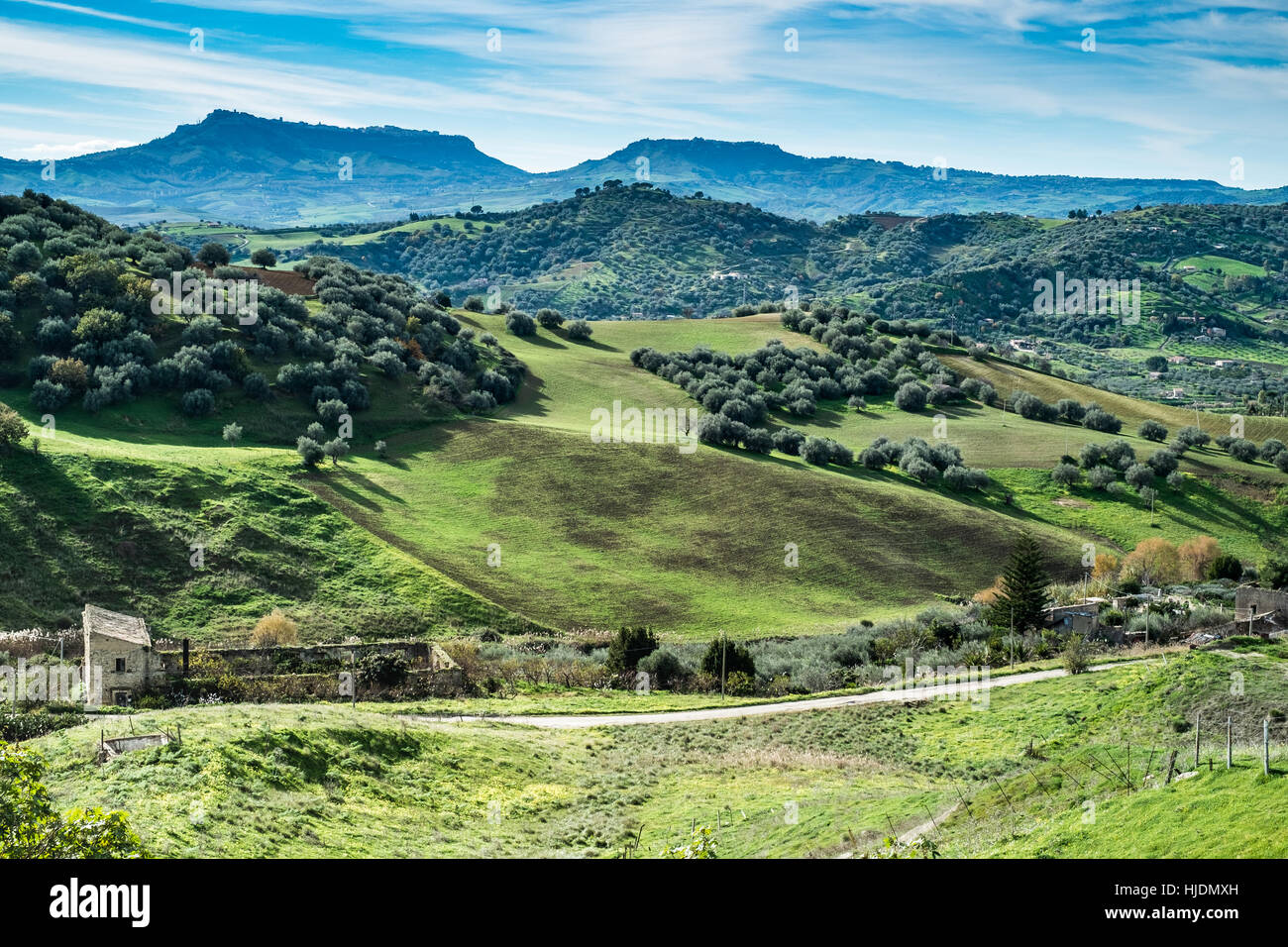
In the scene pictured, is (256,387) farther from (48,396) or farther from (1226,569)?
(1226,569)

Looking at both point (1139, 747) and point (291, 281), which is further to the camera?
point (291, 281)

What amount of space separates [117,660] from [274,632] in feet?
37.6

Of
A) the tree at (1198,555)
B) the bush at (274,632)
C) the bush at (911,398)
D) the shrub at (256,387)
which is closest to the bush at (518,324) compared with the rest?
the bush at (911,398)

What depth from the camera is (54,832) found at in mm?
11266

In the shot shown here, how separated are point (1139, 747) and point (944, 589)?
1471 inches

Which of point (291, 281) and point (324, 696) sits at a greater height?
point (291, 281)

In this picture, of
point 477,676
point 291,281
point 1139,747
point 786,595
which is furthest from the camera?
point 291,281

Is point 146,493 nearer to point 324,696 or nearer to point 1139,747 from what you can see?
point 324,696

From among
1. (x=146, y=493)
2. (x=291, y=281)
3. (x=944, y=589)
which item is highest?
(x=291, y=281)

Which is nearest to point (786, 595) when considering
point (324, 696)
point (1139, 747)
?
point (324, 696)

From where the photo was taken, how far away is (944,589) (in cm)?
6312

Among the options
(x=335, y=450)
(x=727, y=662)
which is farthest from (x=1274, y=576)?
(x=335, y=450)

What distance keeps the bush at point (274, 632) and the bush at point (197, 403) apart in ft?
91.7

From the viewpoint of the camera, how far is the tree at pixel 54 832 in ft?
36.2
